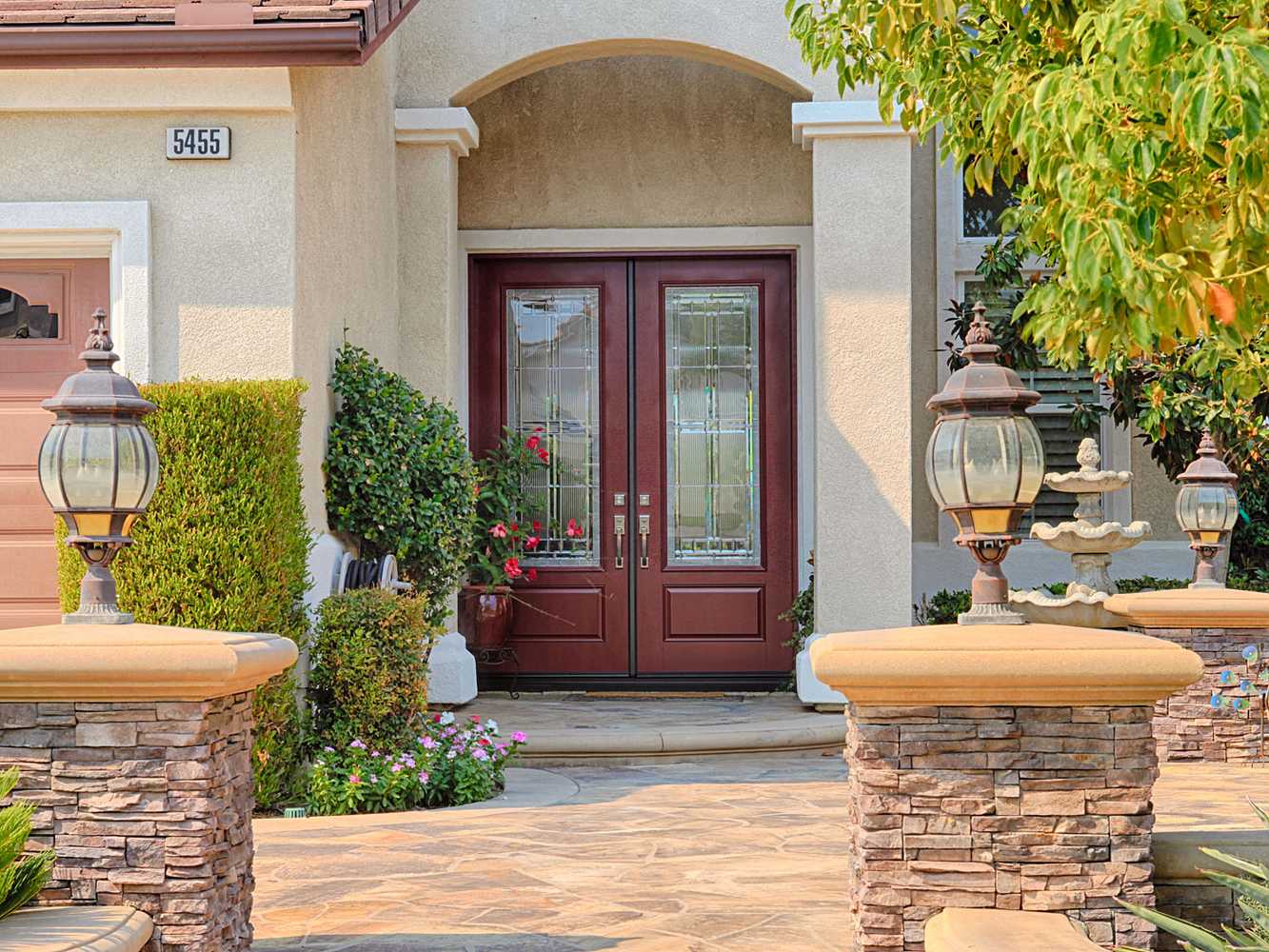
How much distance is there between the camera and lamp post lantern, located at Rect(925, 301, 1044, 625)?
4.04m

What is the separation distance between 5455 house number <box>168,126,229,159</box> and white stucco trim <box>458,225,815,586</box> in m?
3.74

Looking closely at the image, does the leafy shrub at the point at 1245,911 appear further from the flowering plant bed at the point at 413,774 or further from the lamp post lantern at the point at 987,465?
the flowering plant bed at the point at 413,774

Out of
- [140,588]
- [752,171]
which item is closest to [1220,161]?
[140,588]

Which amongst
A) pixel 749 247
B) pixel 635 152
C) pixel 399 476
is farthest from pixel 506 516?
pixel 635 152

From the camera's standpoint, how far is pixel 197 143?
760 centimetres

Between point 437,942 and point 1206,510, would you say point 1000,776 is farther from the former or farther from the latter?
point 1206,510

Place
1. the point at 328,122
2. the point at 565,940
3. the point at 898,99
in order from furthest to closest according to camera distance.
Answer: the point at 328,122 < the point at 898,99 < the point at 565,940

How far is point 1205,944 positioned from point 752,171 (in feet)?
28.1

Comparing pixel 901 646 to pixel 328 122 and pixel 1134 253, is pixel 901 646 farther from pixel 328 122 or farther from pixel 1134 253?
pixel 328 122

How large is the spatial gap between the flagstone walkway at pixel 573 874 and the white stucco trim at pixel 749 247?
3.62m

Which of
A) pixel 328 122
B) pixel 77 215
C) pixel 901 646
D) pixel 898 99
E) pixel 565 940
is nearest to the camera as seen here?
pixel 901 646

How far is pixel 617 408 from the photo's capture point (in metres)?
11.4

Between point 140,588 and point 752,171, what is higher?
point 752,171

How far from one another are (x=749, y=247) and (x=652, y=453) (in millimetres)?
1666
